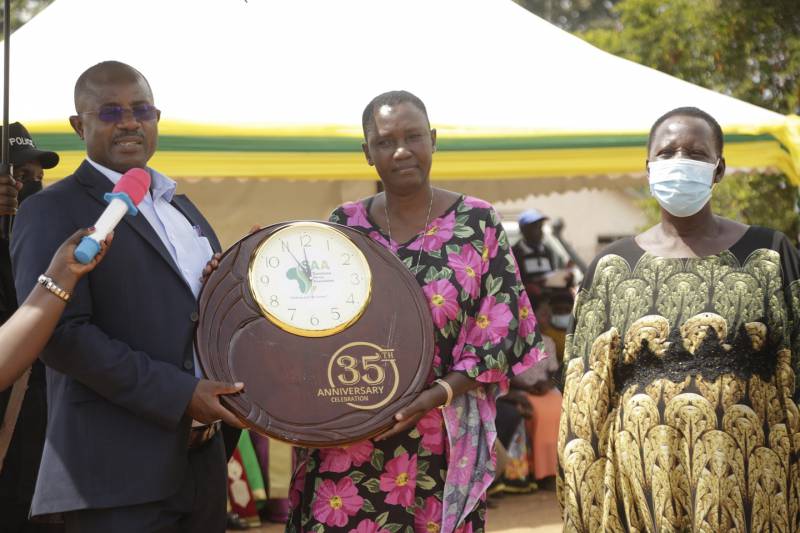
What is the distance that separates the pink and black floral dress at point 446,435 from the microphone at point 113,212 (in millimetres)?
888

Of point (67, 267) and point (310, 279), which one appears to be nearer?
point (67, 267)

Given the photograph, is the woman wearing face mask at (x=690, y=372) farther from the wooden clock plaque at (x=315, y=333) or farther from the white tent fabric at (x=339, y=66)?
the white tent fabric at (x=339, y=66)

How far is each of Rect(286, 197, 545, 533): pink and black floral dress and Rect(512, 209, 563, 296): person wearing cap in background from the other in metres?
4.95

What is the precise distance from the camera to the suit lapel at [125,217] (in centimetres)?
283

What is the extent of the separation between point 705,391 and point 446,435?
0.77 m

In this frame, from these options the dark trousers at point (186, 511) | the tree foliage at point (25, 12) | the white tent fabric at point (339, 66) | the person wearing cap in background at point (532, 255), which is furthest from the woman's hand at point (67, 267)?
the tree foliage at point (25, 12)

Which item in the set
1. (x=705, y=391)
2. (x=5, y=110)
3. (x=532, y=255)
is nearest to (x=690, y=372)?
(x=705, y=391)

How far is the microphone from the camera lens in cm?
240

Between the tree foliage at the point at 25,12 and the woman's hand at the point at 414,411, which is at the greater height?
the tree foliage at the point at 25,12

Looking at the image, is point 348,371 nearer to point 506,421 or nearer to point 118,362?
point 118,362

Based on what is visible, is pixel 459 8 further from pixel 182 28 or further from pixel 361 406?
pixel 361 406

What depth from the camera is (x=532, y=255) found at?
8625mm

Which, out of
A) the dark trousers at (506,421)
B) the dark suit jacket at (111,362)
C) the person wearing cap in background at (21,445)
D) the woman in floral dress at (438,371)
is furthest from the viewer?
the dark trousers at (506,421)

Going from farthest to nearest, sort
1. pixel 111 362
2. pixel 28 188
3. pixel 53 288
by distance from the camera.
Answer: pixel 28 188 → pixel 111 362 → pixel 53 288
